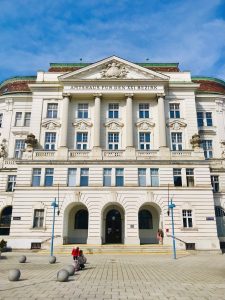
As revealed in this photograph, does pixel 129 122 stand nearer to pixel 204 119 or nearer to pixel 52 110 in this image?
pixel 52 110

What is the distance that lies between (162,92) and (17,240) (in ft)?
97.9

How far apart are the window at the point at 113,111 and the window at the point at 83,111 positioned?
3946 mm

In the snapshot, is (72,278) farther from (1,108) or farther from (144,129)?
(1,108)

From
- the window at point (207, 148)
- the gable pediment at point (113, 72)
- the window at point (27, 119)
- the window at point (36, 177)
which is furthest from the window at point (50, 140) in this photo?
the window at point (207, 148)

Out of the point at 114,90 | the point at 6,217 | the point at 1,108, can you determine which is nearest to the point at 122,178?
the point at 114,90

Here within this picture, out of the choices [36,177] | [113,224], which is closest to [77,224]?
[113,224]

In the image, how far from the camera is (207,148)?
1693 inches

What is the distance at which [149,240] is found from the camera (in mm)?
36125

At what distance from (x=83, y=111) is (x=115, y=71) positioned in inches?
331

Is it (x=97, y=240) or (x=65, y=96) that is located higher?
(x=65, y=96)

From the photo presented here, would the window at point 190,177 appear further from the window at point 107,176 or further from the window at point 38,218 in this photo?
the window at point 38,218

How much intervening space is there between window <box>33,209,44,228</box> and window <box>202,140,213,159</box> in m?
26.8

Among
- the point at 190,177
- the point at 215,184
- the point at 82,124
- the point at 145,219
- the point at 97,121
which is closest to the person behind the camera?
the point at 190,177

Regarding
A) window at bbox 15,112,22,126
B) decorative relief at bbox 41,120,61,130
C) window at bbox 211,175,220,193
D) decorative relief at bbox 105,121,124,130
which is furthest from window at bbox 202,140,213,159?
window at bbox 15,112,22,126
